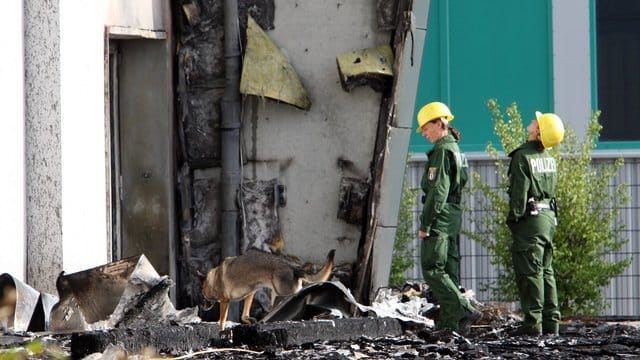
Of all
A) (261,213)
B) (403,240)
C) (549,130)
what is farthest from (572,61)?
(549,130)

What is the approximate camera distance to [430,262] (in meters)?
11.4

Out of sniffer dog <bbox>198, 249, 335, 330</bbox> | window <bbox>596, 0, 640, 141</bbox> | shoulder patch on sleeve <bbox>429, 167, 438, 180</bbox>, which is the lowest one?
sniffer dog <bbox>198, 249, 335, 330</bbox>

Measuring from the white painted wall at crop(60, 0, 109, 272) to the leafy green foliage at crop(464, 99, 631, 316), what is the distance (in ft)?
20.0

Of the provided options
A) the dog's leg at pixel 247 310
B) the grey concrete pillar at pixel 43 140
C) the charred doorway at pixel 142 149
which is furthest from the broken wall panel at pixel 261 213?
the grey concrete pillar at pixel 43 140

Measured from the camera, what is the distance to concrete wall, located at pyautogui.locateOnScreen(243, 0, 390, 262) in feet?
43.7

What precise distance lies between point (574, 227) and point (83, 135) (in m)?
6.76

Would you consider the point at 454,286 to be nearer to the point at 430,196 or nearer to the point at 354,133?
the point at 430,196

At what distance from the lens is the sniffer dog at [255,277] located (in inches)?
455

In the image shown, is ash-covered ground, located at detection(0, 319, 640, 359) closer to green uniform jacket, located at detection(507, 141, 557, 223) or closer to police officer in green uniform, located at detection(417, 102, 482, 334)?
police officer in green uniform, located at detection(417, 102, 482, 334)

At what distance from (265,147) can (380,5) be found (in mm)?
1624

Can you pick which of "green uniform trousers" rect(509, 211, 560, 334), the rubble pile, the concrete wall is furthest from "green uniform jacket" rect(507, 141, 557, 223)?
the concrete wall

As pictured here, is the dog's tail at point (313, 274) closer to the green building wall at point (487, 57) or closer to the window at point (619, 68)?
the green building wall at point (487, 57)

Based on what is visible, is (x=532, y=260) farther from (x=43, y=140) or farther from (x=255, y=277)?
(x=43, y=140)

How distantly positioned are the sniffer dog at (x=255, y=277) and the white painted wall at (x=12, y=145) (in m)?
1.69
